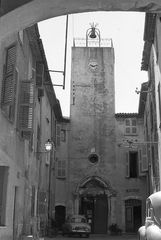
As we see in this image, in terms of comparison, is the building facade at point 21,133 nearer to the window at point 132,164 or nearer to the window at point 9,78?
the window at point 9,78

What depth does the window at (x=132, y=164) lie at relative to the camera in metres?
26.9

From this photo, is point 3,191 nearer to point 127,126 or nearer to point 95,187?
point 95,187

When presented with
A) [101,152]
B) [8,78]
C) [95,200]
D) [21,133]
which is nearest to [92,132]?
[101,152]

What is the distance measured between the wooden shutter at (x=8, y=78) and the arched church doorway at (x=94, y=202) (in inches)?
721

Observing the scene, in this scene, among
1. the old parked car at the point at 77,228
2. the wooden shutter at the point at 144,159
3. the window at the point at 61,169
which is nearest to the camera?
the old parked car at the point at 77,228

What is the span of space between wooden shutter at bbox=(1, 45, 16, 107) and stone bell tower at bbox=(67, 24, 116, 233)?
59.4ft

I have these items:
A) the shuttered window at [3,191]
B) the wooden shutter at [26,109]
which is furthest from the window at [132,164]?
the shuttered window at [3,191]

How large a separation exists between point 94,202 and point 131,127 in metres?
6.55

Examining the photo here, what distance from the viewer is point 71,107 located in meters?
Answer: 28.8

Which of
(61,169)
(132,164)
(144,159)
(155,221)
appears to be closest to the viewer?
(155,221)

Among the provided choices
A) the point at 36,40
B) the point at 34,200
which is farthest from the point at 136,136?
the point at 36,40

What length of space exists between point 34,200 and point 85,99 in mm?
13040

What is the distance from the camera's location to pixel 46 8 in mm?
4973

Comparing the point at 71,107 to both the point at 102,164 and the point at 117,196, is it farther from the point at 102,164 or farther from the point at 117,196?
the point at 117,196
